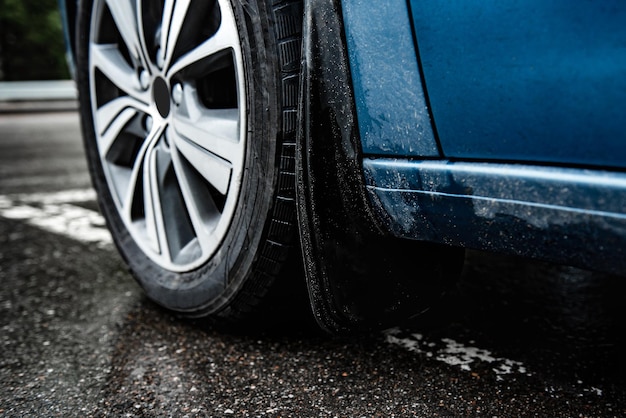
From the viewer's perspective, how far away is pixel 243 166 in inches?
58.7

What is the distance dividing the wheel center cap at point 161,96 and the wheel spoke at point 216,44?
0.26ft

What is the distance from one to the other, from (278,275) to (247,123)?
0.33 m

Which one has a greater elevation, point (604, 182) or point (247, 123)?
point (247, 123)

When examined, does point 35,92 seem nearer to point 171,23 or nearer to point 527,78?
point 171,23

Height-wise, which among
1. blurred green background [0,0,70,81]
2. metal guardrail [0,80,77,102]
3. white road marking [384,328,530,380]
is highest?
blurred green background [0,0,70,81]

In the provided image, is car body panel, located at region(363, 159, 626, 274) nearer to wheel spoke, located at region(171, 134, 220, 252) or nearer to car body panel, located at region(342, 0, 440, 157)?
car body panel, located at region(342, 0, 440, 157)

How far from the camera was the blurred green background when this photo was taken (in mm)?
20453

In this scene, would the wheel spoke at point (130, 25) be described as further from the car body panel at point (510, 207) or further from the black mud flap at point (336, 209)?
the car body panel at point (510, 207)

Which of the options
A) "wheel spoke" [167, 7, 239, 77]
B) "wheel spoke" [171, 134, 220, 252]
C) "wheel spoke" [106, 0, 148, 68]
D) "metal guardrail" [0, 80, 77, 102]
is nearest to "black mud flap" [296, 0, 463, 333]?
"wheel spoke" [167, 7, 239, 77]

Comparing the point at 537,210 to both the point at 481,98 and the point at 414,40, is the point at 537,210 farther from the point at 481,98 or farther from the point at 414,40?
the point at 414,40

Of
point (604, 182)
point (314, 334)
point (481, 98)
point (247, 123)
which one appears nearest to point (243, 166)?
point (247, 123)

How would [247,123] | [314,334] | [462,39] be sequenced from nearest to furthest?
1. [462,39]
2. [247,123]
3. [314,334]

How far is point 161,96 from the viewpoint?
1.75 m

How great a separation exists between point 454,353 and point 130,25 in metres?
1.15
